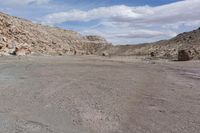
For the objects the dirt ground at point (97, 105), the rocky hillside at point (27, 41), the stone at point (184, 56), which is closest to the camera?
the dirt ground at point (97, 105)

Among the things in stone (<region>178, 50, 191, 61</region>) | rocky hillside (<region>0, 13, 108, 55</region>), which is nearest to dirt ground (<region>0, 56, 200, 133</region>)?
stone (<region>178, 50, 191, 61</region>)

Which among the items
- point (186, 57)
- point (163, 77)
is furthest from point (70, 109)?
point (186, 57)

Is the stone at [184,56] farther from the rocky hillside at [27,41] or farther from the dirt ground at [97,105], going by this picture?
the dirt ground at [97,105]

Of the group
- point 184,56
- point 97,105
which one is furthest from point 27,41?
point 97,105

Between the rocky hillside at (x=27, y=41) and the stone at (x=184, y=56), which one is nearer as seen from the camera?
the stone at (x=184, y=56)

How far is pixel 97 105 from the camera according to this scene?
1058 centimetres

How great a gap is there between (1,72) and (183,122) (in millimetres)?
10581

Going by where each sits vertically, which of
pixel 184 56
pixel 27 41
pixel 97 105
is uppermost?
pixel 27 41

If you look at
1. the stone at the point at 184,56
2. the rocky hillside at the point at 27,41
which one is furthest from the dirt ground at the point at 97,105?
the rocky hillside at the point at 27,41

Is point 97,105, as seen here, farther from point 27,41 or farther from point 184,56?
point 27,41

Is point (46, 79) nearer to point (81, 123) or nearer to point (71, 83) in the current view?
point (71, 83)

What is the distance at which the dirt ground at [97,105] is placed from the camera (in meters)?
8.69

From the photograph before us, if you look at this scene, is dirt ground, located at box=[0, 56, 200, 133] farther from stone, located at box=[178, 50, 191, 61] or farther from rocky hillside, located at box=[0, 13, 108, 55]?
rocky hillside, located at box=[0, 13, 108, 55]

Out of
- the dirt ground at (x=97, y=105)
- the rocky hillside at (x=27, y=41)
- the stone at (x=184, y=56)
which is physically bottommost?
the dirt ground at (x=97, y=105)
